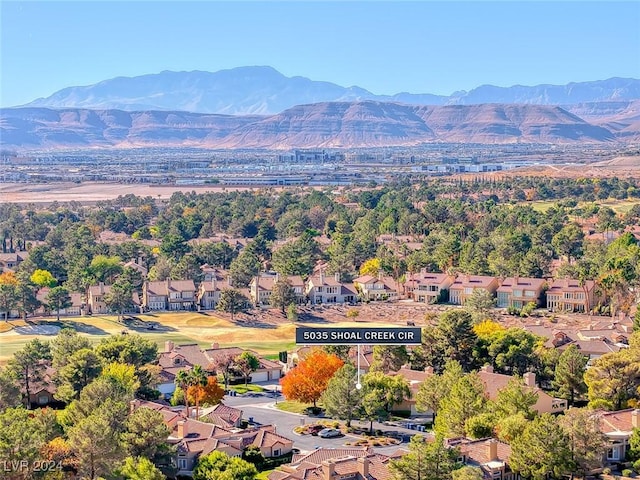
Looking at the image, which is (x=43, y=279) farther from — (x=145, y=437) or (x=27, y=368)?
→ (x=145, y=437)

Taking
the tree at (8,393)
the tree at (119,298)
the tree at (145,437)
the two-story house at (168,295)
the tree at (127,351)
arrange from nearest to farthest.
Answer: the tree at (145,437) < the tree at (8,393) < the tree at (127,351) < the tree at (119,298) < the two-story house at (168,295)

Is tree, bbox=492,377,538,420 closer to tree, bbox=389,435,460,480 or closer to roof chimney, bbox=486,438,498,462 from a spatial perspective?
roof chimney, bbox=486,438,498,462

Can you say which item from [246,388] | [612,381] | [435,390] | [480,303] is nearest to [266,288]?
[480,303]

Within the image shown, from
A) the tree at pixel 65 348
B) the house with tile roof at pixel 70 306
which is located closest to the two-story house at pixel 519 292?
the house with tile roof at pixel 70 306

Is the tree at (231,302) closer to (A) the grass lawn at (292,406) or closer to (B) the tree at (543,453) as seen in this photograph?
(A) the grass lawn at (292,406)

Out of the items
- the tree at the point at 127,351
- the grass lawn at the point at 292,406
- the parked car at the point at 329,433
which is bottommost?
the grass lawn at the point at 292,406
